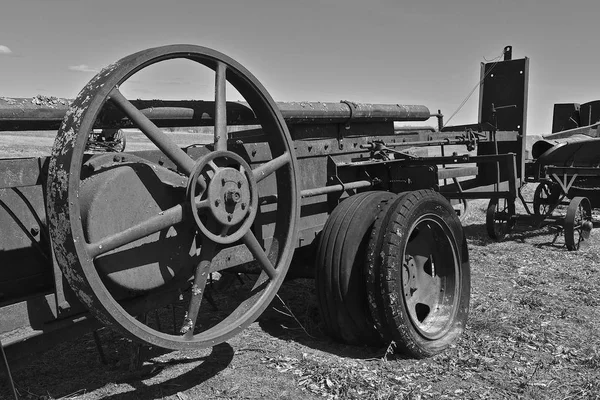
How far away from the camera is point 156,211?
2.93 m

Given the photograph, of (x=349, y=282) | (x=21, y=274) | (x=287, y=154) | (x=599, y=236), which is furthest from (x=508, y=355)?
(x=599, y=236)

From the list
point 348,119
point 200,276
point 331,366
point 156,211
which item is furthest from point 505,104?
point 156,211

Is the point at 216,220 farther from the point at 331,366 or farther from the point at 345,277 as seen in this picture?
the point at 331,366

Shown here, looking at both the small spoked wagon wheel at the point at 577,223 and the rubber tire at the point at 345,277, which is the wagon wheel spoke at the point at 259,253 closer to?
the rubber tire at the point at 345,277

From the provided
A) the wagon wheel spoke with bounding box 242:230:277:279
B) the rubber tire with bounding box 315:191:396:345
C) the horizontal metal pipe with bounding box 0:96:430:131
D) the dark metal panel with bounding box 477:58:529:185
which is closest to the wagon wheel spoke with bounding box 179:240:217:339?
the wagon wheel spoke with bounding box 242:230:277:279

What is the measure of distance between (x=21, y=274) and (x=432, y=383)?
2.26m

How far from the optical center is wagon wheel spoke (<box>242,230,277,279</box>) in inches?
126

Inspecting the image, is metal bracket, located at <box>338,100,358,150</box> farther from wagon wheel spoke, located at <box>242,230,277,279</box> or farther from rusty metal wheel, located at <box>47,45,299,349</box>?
wagon wheel spoke, located at <box>242,230,277,279</box>

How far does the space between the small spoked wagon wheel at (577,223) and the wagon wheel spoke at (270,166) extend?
5.57 m

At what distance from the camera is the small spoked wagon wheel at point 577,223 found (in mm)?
7781

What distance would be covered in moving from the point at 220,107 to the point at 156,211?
624 mm

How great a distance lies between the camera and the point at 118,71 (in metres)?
2.56

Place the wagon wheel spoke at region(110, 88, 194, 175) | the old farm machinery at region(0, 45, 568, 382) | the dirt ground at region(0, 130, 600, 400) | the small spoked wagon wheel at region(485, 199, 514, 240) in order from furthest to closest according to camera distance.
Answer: the small spoked wagon wheel at region(485, 199, 514, 240)
the dirt ground at region(0, 130, 600, 400)
the wagon wheel spoke at region(110, 88, 194, 175)
the old farm machinery at region(0, 45, 568, 382)

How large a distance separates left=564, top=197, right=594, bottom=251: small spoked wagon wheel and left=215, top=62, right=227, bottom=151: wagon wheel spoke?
19.7 feet
